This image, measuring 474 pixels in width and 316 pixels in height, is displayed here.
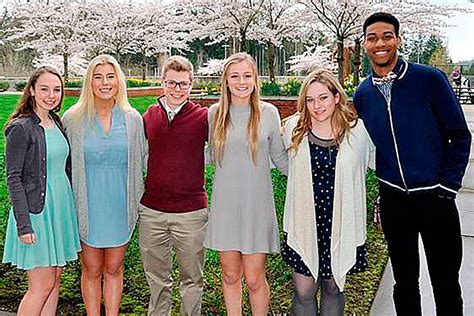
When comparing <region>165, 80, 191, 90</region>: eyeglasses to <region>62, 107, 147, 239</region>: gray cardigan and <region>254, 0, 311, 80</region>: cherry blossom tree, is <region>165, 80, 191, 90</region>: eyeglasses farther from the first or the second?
<region>254, 0, 311, 80</region>: cherry blossom tree

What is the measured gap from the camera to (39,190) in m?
3.09

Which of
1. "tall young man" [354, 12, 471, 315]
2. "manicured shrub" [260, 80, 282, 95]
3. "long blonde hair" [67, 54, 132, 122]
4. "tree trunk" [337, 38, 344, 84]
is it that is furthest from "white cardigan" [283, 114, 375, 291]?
"tree trunk" [337, 38, 344, 84]

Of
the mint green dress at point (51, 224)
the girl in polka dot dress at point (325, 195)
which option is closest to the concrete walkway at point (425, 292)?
the girl in polka dot dress at point (325, 195)

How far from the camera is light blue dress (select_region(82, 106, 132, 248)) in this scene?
10.7ft

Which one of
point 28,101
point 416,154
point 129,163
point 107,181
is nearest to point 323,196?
point 416,154

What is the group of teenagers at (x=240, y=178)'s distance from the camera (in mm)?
3064

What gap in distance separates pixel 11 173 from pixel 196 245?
1.09 meters

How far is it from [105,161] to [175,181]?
15.6 inches

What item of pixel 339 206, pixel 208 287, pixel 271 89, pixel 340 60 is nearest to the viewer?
pixel 339 206

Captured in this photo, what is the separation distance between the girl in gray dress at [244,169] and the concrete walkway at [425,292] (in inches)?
49.6

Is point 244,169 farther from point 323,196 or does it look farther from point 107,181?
point 107,181

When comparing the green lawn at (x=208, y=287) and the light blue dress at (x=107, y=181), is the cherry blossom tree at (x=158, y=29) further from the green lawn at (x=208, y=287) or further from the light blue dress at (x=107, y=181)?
the light blue dress at (x=107, y=181)

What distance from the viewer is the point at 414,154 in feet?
10.1

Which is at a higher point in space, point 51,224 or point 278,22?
point 278,22
